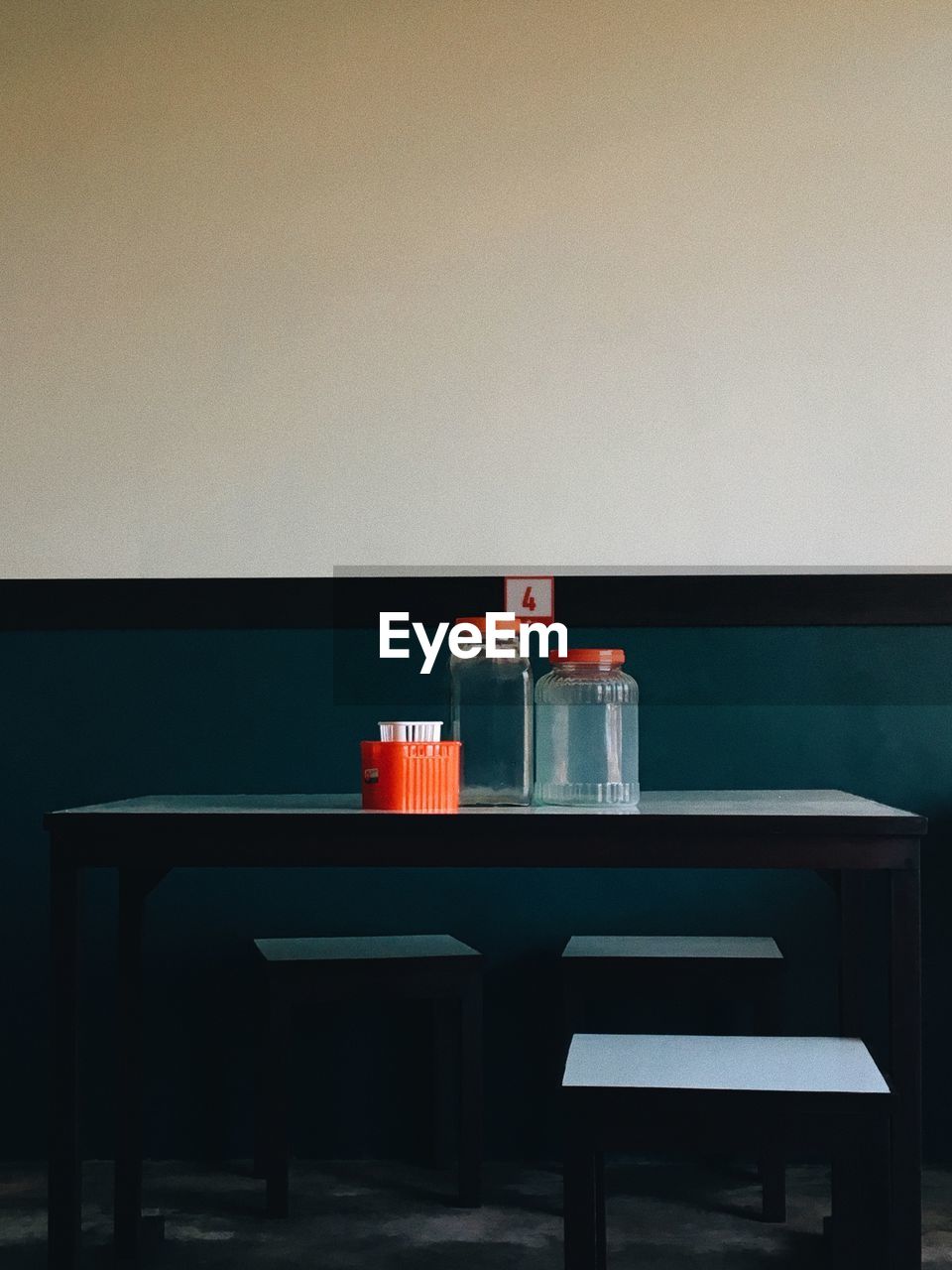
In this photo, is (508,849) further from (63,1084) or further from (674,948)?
(674,948)

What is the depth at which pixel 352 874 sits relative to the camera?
303 cm

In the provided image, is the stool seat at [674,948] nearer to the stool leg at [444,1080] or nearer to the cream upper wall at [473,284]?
the stool leg at [444,1080]

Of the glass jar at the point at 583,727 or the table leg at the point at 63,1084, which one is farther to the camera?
the glass jar at the point at 583,727

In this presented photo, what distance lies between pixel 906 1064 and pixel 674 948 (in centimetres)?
86

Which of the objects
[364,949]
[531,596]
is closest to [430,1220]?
[364,949]

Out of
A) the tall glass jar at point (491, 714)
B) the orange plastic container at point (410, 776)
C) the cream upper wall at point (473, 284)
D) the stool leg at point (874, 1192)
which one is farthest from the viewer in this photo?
the cream upper wall at point (473, 284)

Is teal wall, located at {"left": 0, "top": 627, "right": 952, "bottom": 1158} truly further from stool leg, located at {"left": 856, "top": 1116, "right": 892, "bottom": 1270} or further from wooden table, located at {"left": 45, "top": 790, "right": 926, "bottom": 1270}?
stool leg, located at {"left": 856, "top": 1116, "right": 892, "bottom": 1270}

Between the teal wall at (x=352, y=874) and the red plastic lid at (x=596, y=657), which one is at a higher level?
the red plastic lid at (x=596, y=657)

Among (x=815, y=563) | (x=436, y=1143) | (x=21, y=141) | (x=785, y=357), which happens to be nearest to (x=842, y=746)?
(x=815, y=563)

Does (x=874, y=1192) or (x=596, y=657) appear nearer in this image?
(x=874, y=1192)

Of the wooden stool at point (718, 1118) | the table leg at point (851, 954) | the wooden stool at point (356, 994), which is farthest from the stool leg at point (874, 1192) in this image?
the wooden stool at point (356, 994)

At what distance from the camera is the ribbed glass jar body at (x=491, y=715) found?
97.0 inches

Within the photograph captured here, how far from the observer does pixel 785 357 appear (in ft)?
9.97

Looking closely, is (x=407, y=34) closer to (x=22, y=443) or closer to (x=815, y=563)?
(x=22, y=443)
